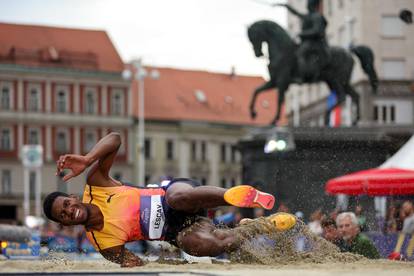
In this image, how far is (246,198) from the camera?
883cm

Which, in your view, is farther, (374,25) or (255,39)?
(374,25)

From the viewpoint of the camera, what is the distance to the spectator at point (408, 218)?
15.5 metres

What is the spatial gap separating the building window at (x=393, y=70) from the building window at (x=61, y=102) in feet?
86.8

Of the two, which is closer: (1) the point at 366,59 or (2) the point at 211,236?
(2) the point at 211,236

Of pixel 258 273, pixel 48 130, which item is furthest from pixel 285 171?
pixel 48 130

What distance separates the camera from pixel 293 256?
9867mm

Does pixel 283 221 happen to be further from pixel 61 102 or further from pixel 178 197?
pixel 61 102

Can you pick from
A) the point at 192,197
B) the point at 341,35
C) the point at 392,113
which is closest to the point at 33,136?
the point at 341,35

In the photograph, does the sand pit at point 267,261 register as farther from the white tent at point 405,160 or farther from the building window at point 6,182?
the building window at point 6,182

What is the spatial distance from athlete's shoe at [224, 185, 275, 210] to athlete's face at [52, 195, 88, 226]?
113 cm

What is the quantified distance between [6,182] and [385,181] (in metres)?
66.1

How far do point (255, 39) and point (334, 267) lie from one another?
76.5 feet

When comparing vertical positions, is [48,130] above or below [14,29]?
below

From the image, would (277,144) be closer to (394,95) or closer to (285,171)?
(285,171)
